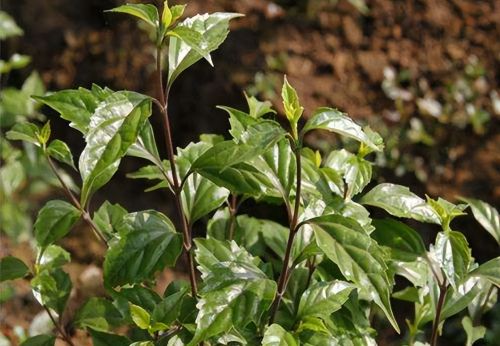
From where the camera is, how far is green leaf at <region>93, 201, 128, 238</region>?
204 cm

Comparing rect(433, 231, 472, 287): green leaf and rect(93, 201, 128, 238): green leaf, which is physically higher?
rect(433, 231, 472, 287): green leaf

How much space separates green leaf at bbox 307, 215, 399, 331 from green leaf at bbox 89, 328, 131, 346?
687 mm

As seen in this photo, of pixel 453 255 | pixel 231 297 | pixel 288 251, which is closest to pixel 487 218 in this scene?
A: pixel 453 255

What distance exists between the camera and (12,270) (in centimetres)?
206

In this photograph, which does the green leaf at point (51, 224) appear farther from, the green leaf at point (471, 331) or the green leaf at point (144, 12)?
the green leaf at point (471, 331)

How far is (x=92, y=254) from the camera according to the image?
11.4 ft

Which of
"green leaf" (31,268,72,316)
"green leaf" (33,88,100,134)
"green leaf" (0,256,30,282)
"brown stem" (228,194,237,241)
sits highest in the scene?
"green leaf" (33,88,100,134)

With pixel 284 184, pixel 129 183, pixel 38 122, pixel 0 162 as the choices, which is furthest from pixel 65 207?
pixel 38 122

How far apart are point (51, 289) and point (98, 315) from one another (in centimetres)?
14

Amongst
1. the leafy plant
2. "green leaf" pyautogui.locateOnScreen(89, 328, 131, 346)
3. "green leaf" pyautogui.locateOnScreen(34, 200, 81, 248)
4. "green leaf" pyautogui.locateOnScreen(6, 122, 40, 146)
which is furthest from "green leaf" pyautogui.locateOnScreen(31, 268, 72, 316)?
"green leaf" pyautogui.locateOnScreen(6, 122, 40, 146)

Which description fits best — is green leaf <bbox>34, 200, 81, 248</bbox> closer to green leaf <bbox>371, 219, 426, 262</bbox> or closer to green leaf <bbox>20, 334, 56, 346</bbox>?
green leaf <bbox>20, 334, 56, 346</bbox>

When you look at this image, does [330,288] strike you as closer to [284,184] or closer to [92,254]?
[284,184]

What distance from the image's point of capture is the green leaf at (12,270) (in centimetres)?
205

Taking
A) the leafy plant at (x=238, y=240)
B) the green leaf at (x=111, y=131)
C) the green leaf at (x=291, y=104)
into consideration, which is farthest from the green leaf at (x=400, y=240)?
the green leaf at (x=111, y=131)
